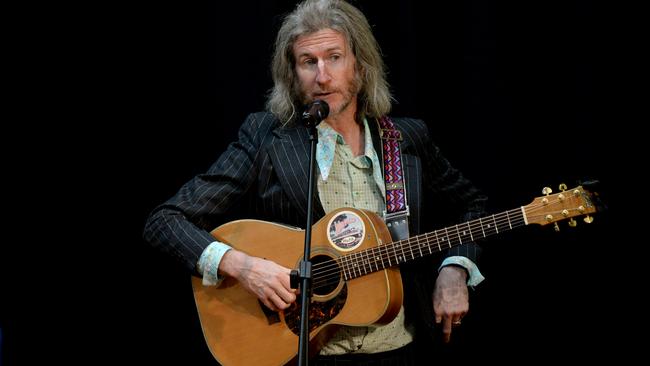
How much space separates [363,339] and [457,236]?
46 cm

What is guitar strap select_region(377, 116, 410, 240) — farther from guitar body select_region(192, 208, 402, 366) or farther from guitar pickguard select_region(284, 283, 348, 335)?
guitar pickguard select_region(284, 283, 348, 335)

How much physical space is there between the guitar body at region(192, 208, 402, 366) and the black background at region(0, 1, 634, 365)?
643 mm

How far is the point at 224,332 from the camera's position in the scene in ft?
8.24

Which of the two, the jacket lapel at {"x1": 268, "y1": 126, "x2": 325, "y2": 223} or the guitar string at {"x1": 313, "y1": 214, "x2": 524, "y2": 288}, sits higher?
the jacket lapel at {"x1": 268, "y1": 126, "x2": 325, "y2": 223}

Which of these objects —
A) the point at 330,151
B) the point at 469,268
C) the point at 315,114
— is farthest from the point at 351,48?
the point at 469,268

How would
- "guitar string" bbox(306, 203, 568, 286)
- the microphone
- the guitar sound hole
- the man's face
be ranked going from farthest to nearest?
the man's face
the guitar sound hole
"guitar string" bbox(306, 203, 568, 286)
the microphone

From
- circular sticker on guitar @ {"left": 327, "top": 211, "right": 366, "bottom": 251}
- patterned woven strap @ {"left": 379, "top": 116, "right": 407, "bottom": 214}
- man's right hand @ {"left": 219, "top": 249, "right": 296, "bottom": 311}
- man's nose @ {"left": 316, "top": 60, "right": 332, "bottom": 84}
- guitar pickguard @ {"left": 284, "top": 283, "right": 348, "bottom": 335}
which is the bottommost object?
guitar pickguard @ {"left": 284, "top": 283, "right": 348, "bottom": 335}

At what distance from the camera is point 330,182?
2.59 meters

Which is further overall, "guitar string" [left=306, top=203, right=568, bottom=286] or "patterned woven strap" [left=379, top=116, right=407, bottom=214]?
"patterned woven strap" [left=379, top=116, right=407, bottom=214]

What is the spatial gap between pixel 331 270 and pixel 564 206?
29.8 inches

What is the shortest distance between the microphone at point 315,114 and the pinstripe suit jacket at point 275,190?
→ 0.39 metres

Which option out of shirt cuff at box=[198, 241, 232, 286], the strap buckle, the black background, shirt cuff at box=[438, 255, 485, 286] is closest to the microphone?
the strap buckle

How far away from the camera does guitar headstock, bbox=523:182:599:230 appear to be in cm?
217

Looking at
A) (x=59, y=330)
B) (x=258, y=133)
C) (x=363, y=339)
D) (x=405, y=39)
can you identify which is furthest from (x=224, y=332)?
(x=405, y=39)
